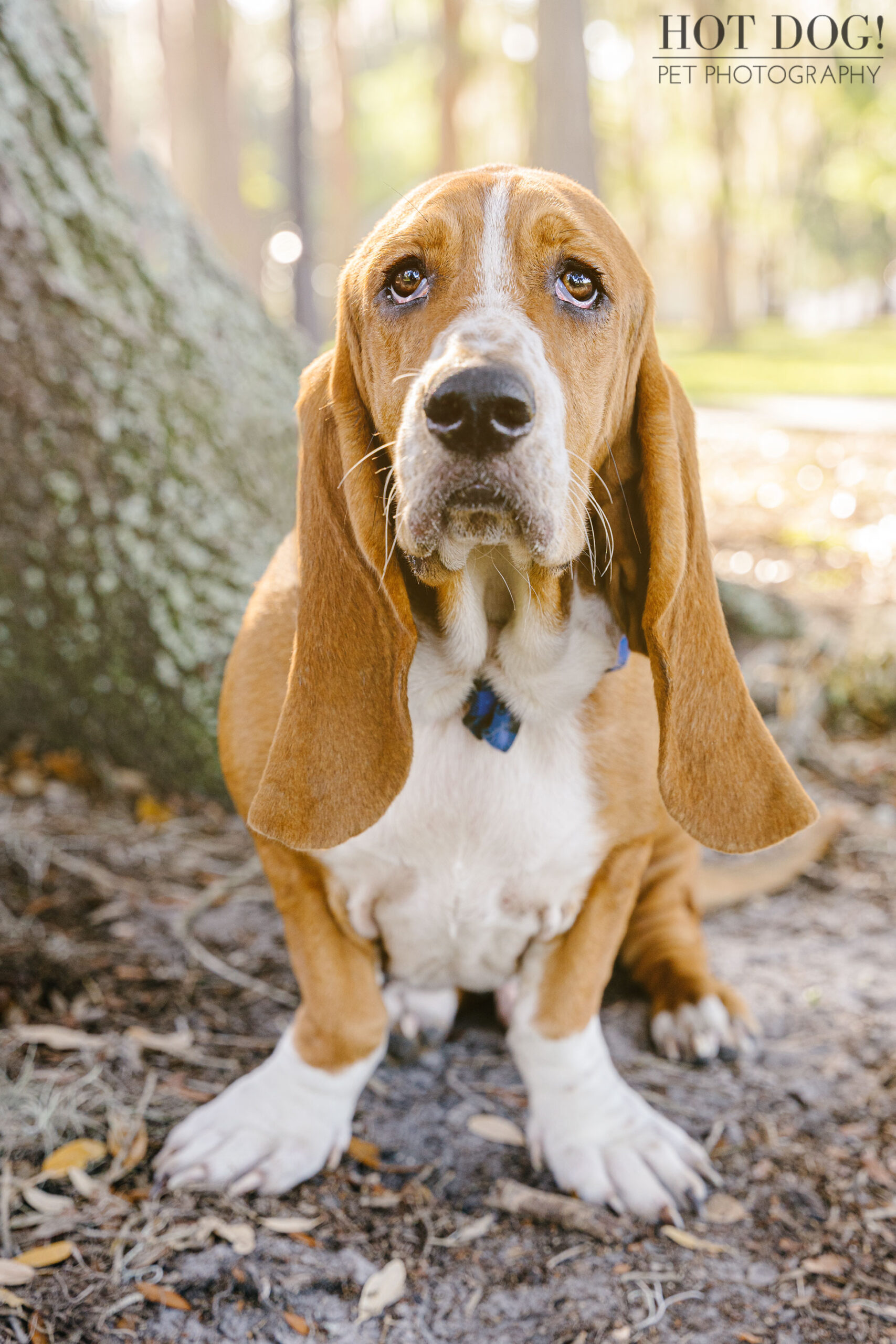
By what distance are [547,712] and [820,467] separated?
24.4ft

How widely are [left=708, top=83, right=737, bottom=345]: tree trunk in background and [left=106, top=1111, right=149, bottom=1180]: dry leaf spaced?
21705mm

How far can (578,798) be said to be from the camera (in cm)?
228

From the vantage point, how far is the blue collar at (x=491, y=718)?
2215 mm

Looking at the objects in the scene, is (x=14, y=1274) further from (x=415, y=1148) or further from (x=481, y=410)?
(x=481, y=410)

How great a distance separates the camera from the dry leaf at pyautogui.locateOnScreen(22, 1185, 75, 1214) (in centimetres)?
223

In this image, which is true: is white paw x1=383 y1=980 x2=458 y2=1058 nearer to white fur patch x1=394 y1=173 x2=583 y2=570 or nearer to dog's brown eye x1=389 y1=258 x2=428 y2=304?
white fur patch x1=394 y1=173 x2=583 y2=570

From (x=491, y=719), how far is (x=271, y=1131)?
99cm

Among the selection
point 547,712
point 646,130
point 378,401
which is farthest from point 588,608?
point 646,130

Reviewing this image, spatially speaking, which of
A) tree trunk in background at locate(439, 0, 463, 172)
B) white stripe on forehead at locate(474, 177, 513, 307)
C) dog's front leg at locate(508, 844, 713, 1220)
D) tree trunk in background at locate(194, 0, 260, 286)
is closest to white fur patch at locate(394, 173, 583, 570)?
white stripe on forehead at locate(474, 177, 513, 307)

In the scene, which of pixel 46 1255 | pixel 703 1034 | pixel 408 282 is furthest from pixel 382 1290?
pixel 408 282

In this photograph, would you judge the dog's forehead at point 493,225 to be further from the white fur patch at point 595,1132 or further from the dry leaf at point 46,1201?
the dry leaf at point 46,1201

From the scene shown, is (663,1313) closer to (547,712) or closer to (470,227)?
(547,712)

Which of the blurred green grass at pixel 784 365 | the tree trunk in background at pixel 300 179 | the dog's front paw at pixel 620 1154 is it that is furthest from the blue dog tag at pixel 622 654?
the tree trunk in background at pixel 300 179

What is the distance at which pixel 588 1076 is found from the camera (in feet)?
8.06
